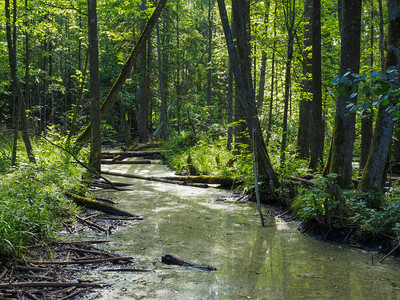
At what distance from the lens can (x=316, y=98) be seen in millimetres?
11289

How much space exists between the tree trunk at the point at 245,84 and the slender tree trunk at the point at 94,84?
4141 millimetres

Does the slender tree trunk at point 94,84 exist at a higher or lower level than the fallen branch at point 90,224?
higher

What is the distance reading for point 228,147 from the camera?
17.7 metres

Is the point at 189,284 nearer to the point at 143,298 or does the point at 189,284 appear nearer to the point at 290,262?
the point at 143,298

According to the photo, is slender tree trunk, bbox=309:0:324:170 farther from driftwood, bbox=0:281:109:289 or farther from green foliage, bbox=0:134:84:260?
driftwood, bbox=0:281:109:289

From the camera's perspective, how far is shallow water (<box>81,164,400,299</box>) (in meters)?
4.31

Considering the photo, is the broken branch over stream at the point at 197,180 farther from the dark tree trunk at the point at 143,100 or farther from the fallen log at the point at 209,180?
the dark tree trunk at the point at 143,100

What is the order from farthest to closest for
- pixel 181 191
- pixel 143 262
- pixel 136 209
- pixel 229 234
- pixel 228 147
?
pixel 228 147
pixel 181 191
pixel 136 209
pixel 229 234
pixel 143 262

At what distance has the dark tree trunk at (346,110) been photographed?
7754mm

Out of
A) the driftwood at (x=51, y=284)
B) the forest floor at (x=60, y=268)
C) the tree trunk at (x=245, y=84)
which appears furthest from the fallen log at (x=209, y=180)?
the driftwood at (x=51, y=284)

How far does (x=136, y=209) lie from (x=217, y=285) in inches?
169

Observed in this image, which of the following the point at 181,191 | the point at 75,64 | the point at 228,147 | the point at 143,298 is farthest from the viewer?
the point at 75,64

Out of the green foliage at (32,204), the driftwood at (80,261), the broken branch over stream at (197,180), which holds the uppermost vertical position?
the green foliage at (32,204)

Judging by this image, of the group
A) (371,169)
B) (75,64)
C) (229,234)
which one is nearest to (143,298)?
(229,234)
